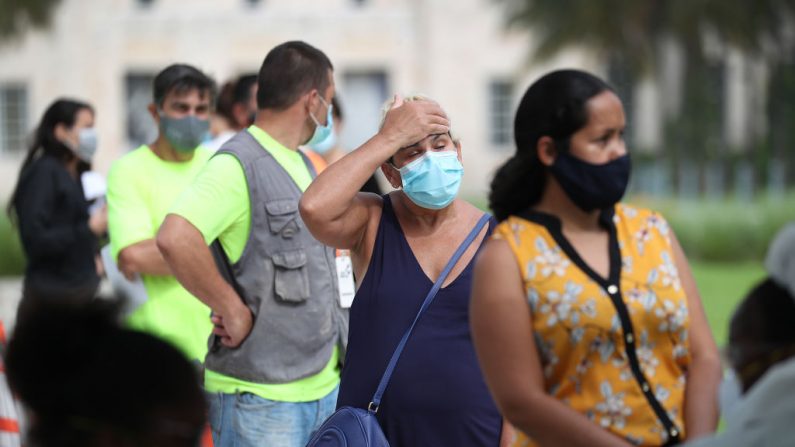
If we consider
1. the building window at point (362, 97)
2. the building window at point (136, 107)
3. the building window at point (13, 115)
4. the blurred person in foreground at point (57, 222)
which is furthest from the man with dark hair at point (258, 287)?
the building window at point (13, 115)

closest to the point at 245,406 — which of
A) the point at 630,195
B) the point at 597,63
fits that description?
the point at 630,195

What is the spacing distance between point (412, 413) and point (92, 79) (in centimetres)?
3297

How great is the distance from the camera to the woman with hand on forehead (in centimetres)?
414

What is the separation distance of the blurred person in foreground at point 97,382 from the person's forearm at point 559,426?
892 millimetres

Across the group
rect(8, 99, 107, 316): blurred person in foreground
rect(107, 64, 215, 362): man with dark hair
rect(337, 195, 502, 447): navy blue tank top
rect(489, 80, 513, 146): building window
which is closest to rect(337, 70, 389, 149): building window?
rect(489, 80, 513, 146): building window

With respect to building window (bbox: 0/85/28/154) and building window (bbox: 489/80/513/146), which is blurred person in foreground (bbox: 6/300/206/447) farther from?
building window (bbox: 0/85/28/154)

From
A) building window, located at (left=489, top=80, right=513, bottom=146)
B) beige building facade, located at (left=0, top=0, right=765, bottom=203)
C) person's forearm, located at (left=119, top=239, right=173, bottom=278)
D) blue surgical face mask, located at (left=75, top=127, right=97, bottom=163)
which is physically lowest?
building window, located at (left=489, top=80, right=513, bottom=146)

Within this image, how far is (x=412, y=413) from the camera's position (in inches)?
163

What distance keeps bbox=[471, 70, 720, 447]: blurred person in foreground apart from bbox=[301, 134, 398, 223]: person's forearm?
0.90m

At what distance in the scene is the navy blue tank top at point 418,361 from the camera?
163 inches

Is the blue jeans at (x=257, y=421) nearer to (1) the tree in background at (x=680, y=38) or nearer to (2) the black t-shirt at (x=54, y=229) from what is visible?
(2) the black t-shirt at (x=54, y=229)

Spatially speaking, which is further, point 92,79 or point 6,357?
point 92,79

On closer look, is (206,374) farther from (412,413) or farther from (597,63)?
(597,63)

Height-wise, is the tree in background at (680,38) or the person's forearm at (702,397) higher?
the person's forearm at (702,397)
